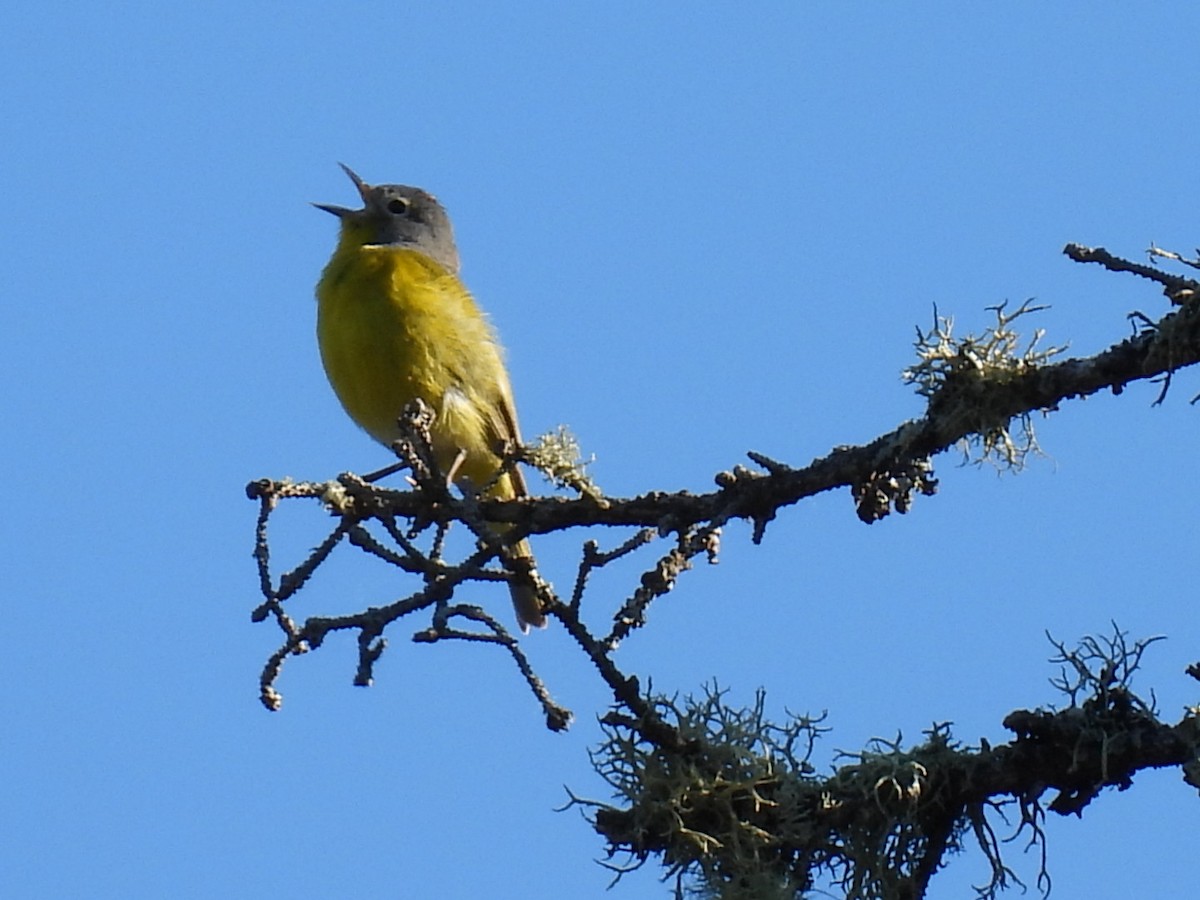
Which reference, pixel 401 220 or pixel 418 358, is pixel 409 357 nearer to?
pixel 418 358

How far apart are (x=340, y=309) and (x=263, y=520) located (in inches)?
126

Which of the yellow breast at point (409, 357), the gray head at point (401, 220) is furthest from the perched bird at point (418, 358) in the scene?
the gray head at point (401, 220)

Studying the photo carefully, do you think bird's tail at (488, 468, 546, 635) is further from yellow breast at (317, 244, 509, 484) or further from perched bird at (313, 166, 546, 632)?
yellow breast at (317, 244, 509, 484)

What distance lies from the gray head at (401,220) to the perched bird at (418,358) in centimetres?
75

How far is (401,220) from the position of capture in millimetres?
8086

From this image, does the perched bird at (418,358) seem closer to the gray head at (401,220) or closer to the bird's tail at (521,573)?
the bird's tail at (521,573)

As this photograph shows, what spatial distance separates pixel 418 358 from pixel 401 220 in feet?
5.94

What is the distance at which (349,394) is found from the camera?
6535 mm

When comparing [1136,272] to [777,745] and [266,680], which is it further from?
[266,680]

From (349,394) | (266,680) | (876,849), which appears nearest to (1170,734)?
(876,849)

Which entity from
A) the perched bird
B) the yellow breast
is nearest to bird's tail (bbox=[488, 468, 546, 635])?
the perched bird

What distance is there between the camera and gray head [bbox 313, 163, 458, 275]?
26.0 ft

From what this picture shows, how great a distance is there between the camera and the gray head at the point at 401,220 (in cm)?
793

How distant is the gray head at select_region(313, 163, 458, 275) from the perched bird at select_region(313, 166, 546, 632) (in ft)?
2.46
